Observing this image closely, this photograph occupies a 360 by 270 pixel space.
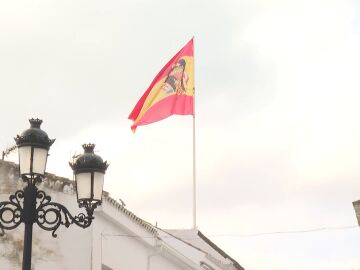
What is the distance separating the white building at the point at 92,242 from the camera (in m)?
13.4

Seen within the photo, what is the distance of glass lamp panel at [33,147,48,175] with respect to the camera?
248 inches

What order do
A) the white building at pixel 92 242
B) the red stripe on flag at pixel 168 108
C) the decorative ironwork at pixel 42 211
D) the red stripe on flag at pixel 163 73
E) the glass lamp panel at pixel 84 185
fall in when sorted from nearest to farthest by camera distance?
1. the decorative ironwork at pixel 42 211
2. the glass lamp panel at pixel 84 185
3. the white building at pixel 92 242
4. the red stripe on flag at pixel 168 108
5. the red stripe on flag at pixel 163 73

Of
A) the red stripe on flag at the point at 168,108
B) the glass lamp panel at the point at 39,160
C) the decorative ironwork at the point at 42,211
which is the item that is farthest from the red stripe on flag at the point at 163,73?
the glass lamp panel at the point at 39,160

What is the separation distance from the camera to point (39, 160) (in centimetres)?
636

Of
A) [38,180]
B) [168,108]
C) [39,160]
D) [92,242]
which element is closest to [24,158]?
[39,160]

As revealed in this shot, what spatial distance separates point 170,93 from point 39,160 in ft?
44.3

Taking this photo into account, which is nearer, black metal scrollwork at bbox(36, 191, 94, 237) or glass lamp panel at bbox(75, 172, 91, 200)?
black metal scrollwork at bbox(36, 191, 94, 237)

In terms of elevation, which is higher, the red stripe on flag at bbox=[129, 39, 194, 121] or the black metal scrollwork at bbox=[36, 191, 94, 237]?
the red stripe on flag at bbox=[129, 39, 194, 121]

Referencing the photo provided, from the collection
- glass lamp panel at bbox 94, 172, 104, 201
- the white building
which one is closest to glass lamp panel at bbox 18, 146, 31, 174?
glass lamp panel at bbox 94, 172, 104, 201

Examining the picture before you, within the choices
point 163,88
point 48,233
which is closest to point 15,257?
point 48,233

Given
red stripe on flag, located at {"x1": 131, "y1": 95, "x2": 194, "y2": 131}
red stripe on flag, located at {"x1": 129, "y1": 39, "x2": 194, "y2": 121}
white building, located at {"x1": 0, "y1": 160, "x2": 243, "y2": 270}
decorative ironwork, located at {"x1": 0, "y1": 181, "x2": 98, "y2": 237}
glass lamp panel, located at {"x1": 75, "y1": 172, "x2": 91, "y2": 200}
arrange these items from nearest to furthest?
decorative ironwork, located at {"x1": 0, "y1": 181, "x2": 98, "y2": 237}, glass lamp panel, located at {"x1": 75, "y1": 172, "x2": 91, "y2": 200}, white building, located at {"x1": 0, "y1": 160, "x2": 243, "y2": 270}, red stripe on flag, located at {"x1": 131, "y1": 95, "x2": 194, "y2": 131}, red stripe on flag, located at {"x1": 129, "y1": 39, "x2": 194, "y2": 121}

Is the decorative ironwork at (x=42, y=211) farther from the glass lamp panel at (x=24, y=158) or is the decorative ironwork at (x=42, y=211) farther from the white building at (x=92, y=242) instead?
the white building at (x=92, y=242)

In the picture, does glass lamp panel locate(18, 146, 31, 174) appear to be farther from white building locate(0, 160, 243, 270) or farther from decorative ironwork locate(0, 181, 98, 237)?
white building locate(0, 160, 243, 270)

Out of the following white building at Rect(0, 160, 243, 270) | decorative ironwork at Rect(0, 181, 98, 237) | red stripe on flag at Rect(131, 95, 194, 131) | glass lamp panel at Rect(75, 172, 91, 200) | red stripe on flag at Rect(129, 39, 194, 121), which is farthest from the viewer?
red stripe on flag at Rect(129, 39, 194, 121)
